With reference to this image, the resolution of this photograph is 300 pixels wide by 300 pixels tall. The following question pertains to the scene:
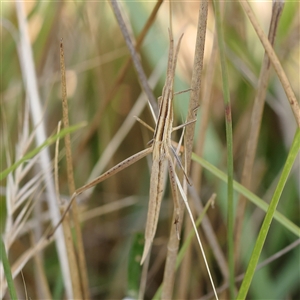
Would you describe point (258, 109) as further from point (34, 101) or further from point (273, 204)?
point (34, 101)

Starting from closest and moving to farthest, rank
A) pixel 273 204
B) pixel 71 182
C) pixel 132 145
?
pixel 273 204, pixel 71 182, pixel 132 145

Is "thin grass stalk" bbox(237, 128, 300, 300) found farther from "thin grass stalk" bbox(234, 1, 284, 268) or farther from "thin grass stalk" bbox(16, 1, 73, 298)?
"thin grass stalk" bbox(16, 1, 73, 298)

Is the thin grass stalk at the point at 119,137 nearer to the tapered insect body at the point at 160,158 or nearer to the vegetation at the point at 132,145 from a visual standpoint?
the vegetation at the point at 132,145

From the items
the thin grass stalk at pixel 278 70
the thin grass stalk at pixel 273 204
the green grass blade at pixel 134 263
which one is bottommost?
the green grass blade at pixel 134 263

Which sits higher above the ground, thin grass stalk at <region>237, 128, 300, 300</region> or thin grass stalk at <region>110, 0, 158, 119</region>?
thin grass stalk at <region>110, 0, 158, 119</region>

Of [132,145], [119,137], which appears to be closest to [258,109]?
[119,137]

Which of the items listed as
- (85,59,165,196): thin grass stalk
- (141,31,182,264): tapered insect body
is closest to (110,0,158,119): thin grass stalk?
(141,31,182,264): tapered insect body

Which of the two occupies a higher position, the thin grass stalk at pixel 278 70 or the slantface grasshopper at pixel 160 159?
the thin grass stalk at pixel 278 70

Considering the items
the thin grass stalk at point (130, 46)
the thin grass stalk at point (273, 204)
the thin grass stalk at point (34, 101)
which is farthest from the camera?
the thin grass stalk at point (34, 101)

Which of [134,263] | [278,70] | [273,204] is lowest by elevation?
[134,263]

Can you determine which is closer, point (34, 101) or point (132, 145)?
point (34, 101)

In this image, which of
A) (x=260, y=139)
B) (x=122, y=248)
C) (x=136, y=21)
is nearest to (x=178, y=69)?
(x=136, y=21)

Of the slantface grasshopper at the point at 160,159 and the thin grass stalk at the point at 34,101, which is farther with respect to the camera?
the thin grass stalk at the point at 34,101

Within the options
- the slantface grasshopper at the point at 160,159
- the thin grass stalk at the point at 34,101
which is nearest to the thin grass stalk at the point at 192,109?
the slantface grasshopper at the point at 160,159
